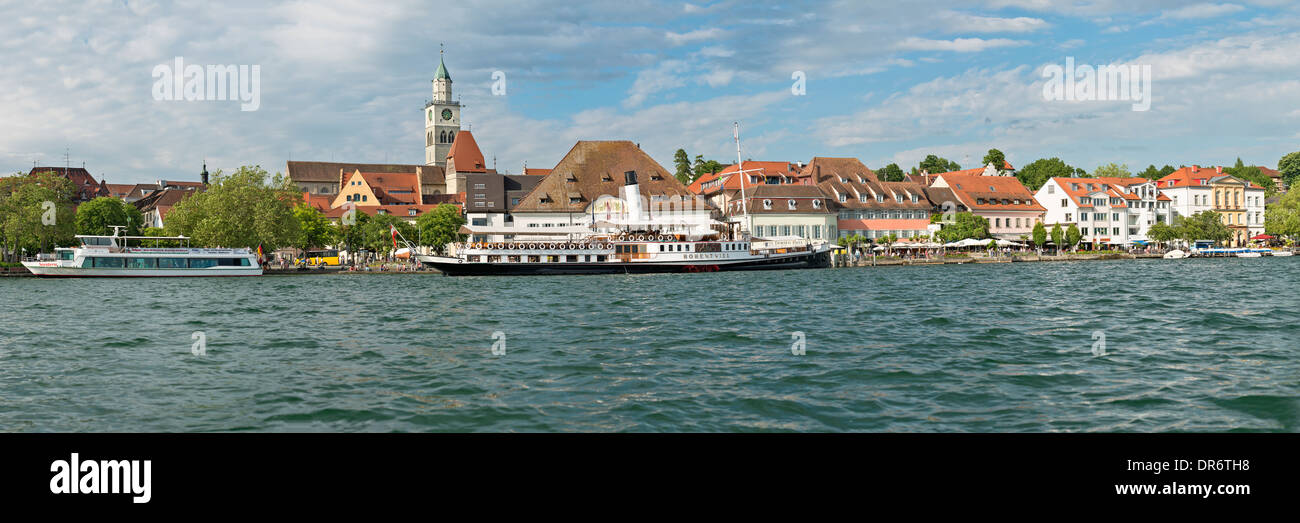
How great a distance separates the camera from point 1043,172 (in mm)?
123188

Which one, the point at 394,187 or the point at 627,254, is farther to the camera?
the point at 394,187

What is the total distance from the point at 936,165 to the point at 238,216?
10485cm

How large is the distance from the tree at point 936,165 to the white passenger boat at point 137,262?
102422 mm

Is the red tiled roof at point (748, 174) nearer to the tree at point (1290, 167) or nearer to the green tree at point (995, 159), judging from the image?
the green tree at point (995, 159)

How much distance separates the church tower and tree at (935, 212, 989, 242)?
9911 centimetres

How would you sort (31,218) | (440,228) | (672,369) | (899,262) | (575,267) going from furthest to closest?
(440,228) < (899,262) < (31,218) < (575,267) < (672,369)

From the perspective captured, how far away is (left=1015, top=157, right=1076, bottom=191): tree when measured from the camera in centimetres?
12225

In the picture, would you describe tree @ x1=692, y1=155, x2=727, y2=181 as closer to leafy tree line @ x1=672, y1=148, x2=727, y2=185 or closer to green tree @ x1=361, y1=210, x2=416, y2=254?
leafy tree line @ x1=672, y1=148, x2=727, y2=185

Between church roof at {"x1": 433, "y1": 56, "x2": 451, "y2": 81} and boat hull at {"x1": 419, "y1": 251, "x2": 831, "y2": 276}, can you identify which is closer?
boat hull at {"x1": 419, "y1": 251, "x2": 831, "y2": 276}

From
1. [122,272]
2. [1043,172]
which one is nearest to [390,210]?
[122,272]

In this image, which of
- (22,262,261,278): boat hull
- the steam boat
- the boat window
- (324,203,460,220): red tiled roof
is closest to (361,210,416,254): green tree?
the steam boat

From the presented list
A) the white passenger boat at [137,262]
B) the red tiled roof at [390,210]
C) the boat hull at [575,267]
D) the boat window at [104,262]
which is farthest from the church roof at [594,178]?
the boat window at [104,262]

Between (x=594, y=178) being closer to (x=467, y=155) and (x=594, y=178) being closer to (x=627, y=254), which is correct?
(x=627, y=254)
